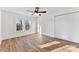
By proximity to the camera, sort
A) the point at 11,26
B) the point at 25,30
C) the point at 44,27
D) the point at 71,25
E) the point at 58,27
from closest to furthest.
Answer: the point at 11,26 < the point at 25,30 < the point at 44,27 < the point at 58,27 < the point at 71,25

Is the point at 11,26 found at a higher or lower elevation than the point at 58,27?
higher

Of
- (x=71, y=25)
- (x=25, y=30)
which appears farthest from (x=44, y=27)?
(x=71, y=25)

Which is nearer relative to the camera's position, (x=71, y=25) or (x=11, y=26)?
(x=11, y=26)

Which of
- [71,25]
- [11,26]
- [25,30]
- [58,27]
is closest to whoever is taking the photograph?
[11,26]

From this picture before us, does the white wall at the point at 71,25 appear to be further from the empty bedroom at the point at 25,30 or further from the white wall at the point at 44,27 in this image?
the empty bedroom at the point at 25,30

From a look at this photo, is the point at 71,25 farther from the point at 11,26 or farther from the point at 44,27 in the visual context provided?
the point at 11,26

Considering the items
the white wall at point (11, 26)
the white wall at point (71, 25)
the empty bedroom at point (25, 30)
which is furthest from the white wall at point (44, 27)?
the white wall at point (71, 25)

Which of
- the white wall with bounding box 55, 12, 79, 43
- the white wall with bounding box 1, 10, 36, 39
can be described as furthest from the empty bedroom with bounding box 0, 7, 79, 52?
the white wall with bounding box 55, 12, 79, 43

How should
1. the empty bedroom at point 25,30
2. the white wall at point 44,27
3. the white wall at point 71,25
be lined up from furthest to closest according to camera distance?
the white wall at point 71,25 → the white wall at point 44,27 → the empty bedroom at point 25,30

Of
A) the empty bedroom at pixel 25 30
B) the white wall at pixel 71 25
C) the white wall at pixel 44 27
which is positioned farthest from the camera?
the white wall at pixel 71 25

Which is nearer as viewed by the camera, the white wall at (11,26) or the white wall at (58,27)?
the white wall at (11,26)
